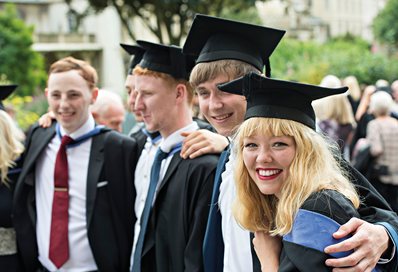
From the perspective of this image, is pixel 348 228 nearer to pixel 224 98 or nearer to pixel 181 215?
pixel 224 98

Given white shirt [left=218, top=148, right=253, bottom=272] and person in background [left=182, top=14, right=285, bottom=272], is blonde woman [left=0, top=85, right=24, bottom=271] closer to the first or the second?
person in background [left=182, top=14, right=285, bottom=272]

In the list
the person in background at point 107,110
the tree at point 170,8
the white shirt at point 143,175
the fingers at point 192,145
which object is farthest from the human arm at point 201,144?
the tree at point 170,8

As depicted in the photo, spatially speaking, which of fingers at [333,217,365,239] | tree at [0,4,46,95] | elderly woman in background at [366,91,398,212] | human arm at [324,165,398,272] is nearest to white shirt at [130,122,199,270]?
human arm at [324,165,398,272]

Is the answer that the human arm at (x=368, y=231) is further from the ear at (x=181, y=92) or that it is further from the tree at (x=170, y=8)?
the tree at (x=170, y=8)

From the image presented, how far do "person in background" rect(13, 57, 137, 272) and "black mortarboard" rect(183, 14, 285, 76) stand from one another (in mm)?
1214

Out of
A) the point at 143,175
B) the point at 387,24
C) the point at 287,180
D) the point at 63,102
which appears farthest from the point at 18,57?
the point at 387,24

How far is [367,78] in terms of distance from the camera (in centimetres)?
2028

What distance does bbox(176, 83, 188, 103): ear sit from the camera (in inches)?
139

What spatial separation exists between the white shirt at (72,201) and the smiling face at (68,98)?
0.27 feet

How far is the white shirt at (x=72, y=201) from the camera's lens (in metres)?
3.88

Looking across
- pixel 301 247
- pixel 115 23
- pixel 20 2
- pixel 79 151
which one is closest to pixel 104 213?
pixel 79 151

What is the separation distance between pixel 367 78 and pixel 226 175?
18.4m

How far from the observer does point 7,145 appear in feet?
13.3

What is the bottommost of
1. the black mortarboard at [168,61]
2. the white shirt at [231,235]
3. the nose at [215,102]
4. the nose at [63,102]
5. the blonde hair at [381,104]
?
the white shirt at [231,235]
